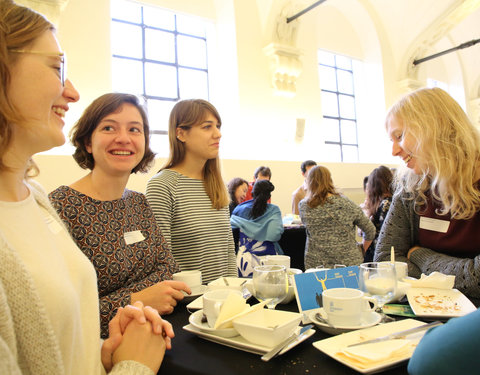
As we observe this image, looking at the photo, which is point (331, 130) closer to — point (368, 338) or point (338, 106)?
point (338, 106)

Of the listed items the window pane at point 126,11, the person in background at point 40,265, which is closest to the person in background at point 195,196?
the person in background at point 40,265

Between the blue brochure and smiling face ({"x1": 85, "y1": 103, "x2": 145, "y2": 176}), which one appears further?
smiling face ({"x1": 85, "y1": 103, "x2": 145, "y2": 176})

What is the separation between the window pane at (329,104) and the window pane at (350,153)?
1015 mm

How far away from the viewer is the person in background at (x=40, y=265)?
712 millimetres

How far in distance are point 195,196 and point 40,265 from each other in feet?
3.77

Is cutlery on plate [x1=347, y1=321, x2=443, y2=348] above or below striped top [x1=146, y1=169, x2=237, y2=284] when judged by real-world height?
below

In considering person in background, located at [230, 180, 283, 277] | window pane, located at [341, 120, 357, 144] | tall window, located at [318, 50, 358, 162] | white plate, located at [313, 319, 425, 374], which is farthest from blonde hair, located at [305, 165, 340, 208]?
window pane, located at [341, 120, 357, 144]

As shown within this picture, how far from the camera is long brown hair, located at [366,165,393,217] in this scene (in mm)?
3877

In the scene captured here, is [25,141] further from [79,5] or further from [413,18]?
[413,18]

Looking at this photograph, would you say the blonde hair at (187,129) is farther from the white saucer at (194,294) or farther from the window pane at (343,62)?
the window pane at (343,62)

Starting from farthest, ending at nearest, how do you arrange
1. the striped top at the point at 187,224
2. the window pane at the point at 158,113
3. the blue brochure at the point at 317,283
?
the window pane at the point at 158,113, the striped top at the point at 187,224, the blue brochure at the point at 317,283

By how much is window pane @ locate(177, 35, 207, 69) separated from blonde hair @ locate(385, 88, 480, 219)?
20.9ft

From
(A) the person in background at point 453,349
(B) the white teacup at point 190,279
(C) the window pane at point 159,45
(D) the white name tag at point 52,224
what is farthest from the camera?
(C) the window pane at point 159,45

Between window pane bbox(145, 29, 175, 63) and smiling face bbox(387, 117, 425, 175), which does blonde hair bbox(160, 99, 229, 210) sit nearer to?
smiling face bbox(387, 117, 425, 175)
